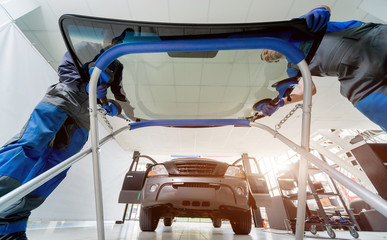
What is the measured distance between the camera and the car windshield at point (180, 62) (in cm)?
54

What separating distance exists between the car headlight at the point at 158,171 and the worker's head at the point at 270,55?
1238 millimetres

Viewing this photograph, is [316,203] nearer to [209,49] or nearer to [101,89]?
[209,49]

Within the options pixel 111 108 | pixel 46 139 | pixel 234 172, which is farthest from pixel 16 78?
pixel 234 172

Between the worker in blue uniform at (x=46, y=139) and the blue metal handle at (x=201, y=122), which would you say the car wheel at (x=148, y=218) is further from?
the blue metal handle at (x=201, y=122)

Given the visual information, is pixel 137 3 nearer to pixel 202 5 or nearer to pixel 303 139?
pixel 202 5

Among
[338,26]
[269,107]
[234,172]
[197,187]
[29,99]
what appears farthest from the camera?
[29,99]

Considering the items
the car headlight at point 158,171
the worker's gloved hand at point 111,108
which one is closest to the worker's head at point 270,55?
the worker's gloved hand at point 111,108

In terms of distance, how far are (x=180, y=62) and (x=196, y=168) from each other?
99cm

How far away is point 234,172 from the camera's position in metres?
1.52

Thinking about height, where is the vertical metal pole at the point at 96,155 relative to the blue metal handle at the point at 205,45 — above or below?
below

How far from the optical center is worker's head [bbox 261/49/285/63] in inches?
28.7

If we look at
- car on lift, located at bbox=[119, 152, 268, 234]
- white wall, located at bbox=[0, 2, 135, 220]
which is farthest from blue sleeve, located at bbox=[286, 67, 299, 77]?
white wall, located at bbox=[0, 2, 135, 220]

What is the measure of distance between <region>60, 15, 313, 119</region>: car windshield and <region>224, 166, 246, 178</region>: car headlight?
1.96 ft

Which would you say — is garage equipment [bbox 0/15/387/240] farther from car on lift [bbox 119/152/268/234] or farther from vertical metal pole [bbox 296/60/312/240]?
car on lift [bbox 119/152/268/234]
